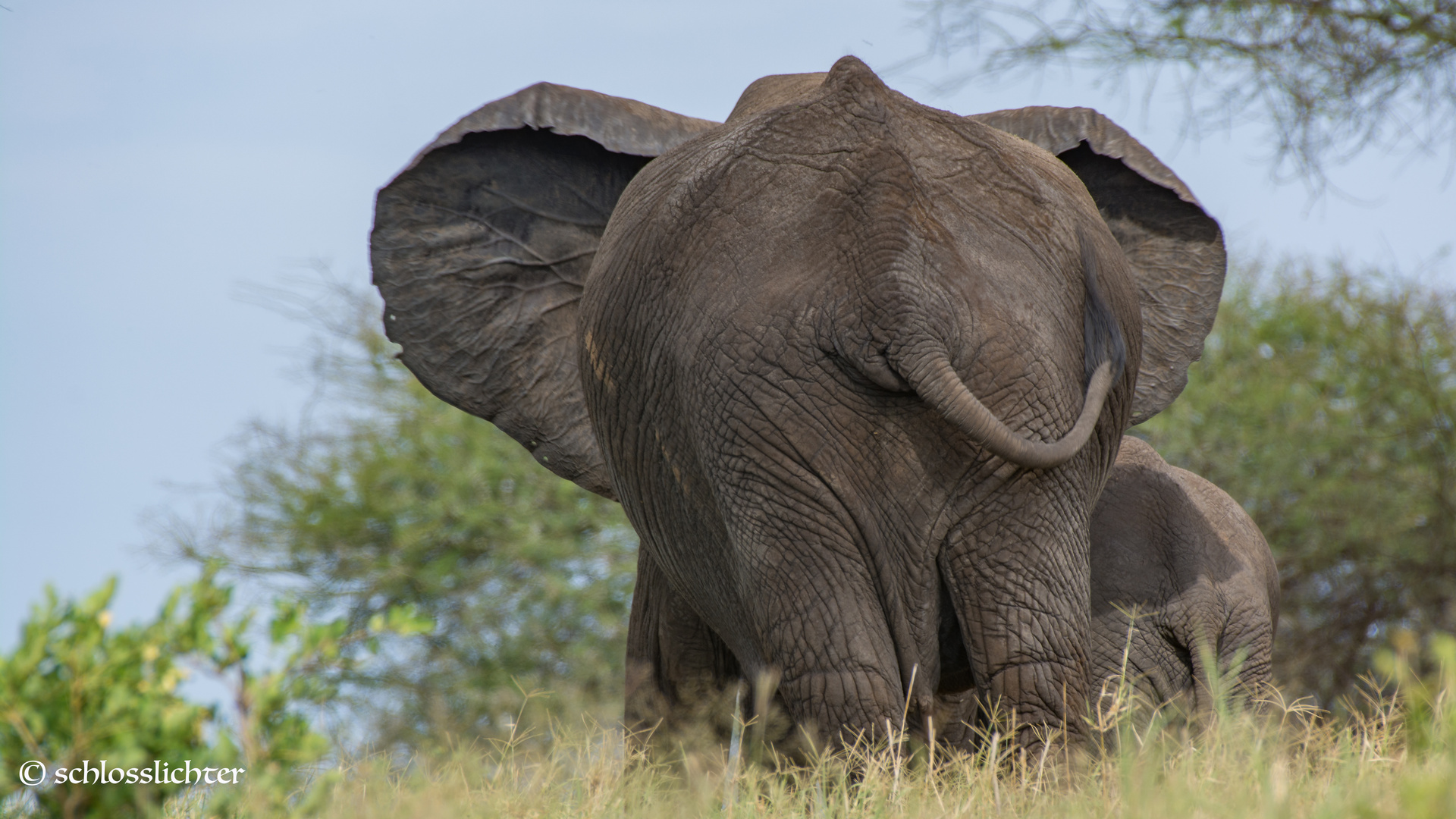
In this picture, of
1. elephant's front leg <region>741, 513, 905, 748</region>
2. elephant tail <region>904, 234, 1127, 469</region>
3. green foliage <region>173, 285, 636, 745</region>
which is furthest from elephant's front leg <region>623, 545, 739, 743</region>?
green foliage <region>173, 285, 636, 745</region>

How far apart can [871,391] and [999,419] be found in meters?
0.24

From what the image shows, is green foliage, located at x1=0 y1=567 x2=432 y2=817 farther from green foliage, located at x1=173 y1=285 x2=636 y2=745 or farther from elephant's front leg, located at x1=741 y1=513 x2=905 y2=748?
green foliage, located at x1=173 y1=285 x2=636 y2=745

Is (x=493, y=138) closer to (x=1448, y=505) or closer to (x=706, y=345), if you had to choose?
(x=706, y=345)

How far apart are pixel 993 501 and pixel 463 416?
9.51 metres

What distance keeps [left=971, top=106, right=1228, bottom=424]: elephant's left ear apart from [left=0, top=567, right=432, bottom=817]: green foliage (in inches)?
100

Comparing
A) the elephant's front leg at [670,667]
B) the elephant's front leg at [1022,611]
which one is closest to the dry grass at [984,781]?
the elephant's front leg at [1022,611]

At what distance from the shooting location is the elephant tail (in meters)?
2.51

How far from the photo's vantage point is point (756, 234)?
2.73m

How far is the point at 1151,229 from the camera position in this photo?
398 centimetres

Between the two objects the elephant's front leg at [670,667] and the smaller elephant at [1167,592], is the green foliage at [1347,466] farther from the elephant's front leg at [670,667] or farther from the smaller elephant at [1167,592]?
the elephant's front leg at [670,667]

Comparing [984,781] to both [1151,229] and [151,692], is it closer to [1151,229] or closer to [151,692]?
[151,692]

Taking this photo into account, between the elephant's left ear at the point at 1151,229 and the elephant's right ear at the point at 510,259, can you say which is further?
the elephant's right ear at the point at 510,259
